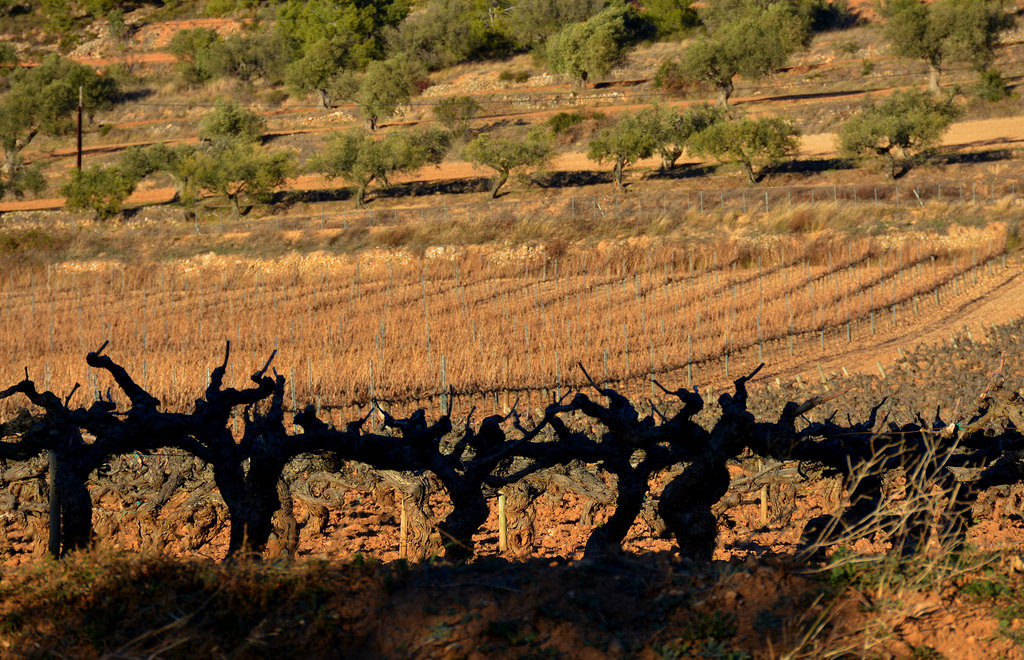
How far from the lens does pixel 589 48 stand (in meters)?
74.9

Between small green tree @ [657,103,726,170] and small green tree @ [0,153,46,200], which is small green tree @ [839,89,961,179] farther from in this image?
small green tree @ [0,153,46,200]

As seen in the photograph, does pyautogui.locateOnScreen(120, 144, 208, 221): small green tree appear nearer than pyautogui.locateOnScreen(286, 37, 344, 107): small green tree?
Yes

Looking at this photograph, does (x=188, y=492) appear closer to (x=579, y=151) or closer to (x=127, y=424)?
(x=127, y=424)

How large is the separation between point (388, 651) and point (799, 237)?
32956 millimetres

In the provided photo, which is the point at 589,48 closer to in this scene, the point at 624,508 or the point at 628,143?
the point at 628,143

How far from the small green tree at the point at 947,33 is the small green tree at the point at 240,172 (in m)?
A: 38.1

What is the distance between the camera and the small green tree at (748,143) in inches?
1896

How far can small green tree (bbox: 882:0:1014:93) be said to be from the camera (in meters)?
62.3

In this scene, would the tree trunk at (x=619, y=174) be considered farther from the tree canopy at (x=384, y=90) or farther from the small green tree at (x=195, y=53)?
the small green tree at (x=195, y=53)

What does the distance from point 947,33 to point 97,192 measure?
49455mm

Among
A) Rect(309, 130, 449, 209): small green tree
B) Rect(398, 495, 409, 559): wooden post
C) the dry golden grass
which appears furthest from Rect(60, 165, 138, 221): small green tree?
Rect(398, 495, 409, 559): wooden post

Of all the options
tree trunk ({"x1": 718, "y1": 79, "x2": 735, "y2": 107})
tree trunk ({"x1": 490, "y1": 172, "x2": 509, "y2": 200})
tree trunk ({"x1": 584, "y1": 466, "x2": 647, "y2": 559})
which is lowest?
tree trunk ({"x1": 490, "y1": 172, "x2": 509, "y2": 200})

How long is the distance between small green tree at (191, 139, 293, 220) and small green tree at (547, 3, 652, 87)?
96.4 ft

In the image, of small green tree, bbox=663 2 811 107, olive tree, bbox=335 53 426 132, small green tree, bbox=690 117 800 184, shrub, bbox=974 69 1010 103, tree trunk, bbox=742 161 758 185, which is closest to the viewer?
small green tree, bbox=690 117 800 184
